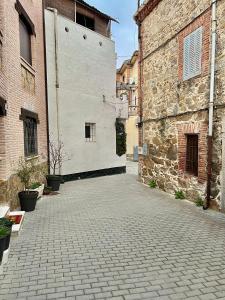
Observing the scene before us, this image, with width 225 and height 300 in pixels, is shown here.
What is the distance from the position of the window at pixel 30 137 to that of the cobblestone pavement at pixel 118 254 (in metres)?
2.54

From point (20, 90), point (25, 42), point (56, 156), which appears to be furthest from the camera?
point (56, 156)

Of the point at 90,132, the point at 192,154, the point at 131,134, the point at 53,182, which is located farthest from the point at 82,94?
the point at 131,134

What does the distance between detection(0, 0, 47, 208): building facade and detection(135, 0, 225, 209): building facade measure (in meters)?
4.60

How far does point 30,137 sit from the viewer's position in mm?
10602

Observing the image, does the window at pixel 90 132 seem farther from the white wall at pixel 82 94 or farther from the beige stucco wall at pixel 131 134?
the beige stucco wall at pixel 131 134

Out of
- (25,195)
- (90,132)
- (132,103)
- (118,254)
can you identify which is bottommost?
(118,254)

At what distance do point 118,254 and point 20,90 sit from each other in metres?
6.32

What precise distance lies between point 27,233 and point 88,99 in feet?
32.8

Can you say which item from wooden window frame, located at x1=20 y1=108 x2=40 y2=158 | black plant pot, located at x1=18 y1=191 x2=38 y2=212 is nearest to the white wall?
wooden window frame, located at x1=20 y1=108 x2=40 y2=158

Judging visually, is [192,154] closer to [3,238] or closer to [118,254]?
[118,254]

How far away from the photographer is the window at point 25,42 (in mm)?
9656

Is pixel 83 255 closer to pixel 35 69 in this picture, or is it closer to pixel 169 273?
pixel 169 273

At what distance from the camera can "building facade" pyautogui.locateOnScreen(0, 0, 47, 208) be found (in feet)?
23.9

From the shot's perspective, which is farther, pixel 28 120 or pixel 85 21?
pixel 85 21
